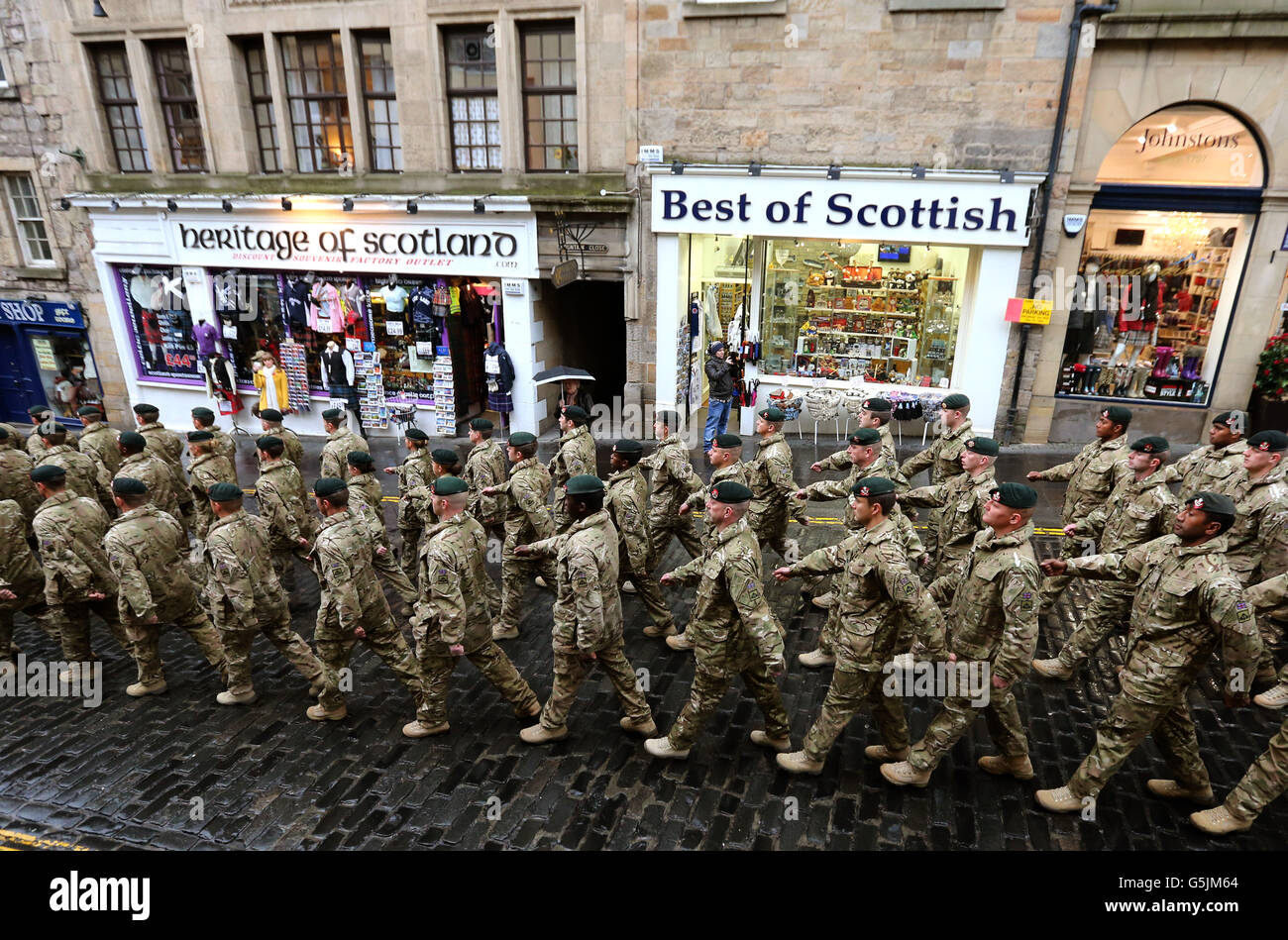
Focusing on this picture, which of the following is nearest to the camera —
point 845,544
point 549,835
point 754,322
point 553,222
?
point 549,835

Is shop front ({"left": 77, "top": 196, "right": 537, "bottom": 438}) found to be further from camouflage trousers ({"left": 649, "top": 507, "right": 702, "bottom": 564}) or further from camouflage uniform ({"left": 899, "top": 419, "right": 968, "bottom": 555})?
camouflage uniform ({"left": 899, "top": 419, "right": 968, "bottom": 555})

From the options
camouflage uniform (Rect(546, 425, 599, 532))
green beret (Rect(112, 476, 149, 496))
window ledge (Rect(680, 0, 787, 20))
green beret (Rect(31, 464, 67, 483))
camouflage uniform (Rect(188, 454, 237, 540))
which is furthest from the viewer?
window ledge (Rect(680, 0, 787, 20))

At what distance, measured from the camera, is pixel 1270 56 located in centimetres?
1128

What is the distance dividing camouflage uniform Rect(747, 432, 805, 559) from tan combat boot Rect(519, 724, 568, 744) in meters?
3.11

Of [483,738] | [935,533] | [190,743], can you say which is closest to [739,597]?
[483,738]

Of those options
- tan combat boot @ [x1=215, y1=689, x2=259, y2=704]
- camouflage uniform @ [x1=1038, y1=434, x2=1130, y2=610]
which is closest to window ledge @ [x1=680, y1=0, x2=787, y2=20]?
camouflage uniform @ [x1=1038, y1=434, x2=1130, y2=610]

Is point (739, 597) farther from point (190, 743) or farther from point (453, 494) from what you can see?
point (190, 743)

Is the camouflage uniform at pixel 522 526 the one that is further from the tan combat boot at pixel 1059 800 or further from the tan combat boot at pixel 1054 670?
the tan combat boot at pixel 1054 670

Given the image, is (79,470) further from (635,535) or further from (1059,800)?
(1059,800)

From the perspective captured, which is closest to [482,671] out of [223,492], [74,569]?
[223,492]

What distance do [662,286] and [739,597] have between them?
9.67 metres

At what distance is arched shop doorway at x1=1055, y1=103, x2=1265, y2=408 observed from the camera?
12.1m

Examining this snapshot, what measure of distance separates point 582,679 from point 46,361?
717 inches

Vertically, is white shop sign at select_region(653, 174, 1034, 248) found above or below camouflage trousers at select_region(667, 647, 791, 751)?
above
